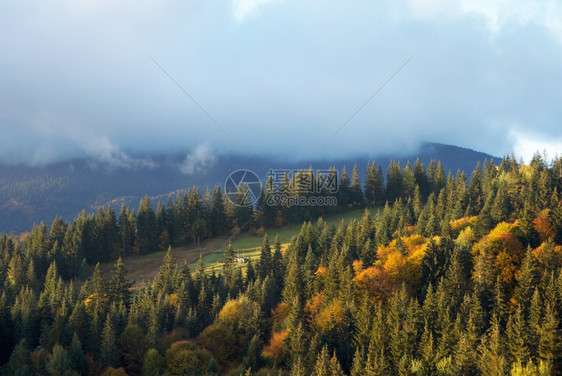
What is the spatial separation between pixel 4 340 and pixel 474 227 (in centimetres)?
9226

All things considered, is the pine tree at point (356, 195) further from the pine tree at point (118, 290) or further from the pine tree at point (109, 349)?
the pine tree at point (109, 349)

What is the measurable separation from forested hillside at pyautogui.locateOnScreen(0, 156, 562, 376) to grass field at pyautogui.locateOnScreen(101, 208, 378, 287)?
1479cm

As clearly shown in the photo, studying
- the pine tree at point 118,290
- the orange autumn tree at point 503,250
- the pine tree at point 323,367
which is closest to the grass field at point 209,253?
the pine tree at point 118,290

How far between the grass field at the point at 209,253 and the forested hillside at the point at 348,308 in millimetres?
14789

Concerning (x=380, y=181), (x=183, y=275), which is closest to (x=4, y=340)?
(x=183, y=275)

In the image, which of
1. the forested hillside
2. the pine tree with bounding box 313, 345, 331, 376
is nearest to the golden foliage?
the forested hillside

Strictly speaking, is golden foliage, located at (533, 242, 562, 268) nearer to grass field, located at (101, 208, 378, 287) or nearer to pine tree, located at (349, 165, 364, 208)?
grass field, located at (101, 208, 378, 287)

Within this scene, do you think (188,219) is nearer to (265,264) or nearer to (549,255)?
(265,264)

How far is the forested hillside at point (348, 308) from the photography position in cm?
6788

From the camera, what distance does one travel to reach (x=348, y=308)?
8262 cm

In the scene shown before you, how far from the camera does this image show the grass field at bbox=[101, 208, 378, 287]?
419 ft

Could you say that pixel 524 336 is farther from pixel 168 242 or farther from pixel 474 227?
A: pixel 168 242

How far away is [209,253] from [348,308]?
6408 cm

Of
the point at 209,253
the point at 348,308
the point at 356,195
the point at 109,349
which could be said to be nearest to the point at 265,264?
the point at 348,308
